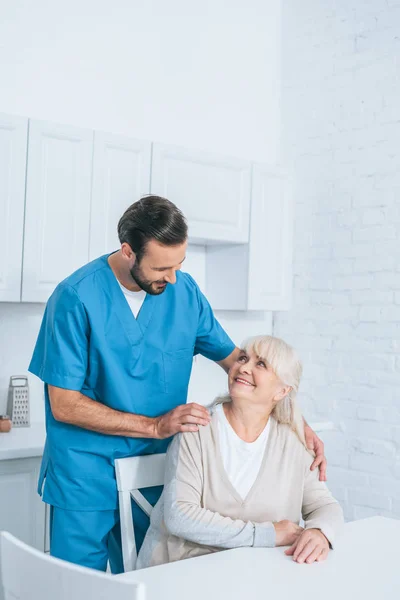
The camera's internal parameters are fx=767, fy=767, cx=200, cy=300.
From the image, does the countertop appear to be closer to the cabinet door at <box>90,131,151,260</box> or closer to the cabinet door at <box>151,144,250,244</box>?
the cabinet door at <box>90,131,151,260</box>

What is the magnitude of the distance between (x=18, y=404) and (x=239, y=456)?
4.69 feet

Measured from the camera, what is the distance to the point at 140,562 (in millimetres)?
1769

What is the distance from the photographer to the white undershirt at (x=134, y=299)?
1987 mm

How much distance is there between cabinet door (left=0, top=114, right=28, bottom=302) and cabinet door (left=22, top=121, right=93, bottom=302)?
0.03 m

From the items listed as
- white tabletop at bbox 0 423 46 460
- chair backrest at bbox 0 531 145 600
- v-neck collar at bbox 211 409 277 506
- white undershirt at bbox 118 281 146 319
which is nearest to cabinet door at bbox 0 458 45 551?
white tabletop at bbox 0 423 46 460

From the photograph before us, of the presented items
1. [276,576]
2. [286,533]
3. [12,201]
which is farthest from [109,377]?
[12,201]

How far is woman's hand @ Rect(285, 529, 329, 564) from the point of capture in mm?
1565

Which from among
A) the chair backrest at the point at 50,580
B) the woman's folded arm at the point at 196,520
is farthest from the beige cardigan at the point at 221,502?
the chair backrest at the point at 50,580

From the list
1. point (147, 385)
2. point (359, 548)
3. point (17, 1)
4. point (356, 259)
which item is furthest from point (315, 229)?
point (359, 548)

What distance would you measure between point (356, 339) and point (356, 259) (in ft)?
1.17

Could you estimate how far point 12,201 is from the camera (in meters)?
2.76

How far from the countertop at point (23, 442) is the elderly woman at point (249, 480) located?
85cm

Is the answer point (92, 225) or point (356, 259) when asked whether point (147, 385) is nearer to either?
point (92, 225)

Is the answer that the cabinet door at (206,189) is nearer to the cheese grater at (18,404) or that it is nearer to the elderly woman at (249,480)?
the cheese grater at (18,404)
